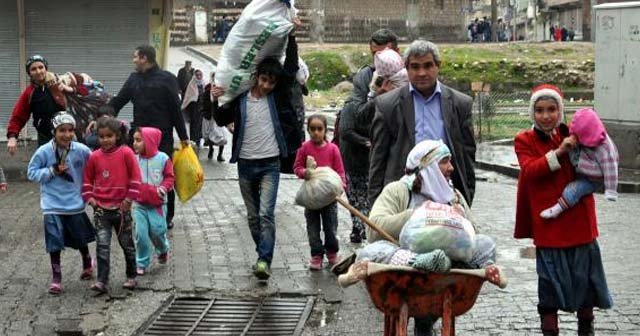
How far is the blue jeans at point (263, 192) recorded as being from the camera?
9602mm

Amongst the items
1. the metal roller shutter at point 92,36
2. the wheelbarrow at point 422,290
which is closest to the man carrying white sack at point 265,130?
the wheelbarrow at point 422,290

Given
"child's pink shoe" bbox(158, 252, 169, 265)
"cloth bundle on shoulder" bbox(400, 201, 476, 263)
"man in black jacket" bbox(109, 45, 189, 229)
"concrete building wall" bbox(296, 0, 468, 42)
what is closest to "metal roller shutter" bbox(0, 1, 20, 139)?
"man in black jacket" bbox(109, 45, 189, 229)

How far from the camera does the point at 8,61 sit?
65.4 ft

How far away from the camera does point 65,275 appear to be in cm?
1005

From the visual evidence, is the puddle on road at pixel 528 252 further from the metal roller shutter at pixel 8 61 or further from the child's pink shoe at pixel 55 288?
the metal roller shutter at pixel 8 61

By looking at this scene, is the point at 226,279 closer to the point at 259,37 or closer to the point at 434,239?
the point at 259,37

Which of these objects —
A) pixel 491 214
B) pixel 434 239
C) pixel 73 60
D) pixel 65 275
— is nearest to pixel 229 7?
pixel 73 60

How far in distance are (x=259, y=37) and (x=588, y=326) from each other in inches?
141

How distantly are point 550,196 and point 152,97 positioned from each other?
18.5 ft

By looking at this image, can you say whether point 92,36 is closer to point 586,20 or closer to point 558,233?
point 558,233

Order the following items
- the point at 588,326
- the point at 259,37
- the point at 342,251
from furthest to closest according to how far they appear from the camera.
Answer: the point at 342,251, the point at 259,37, the point at 588,326

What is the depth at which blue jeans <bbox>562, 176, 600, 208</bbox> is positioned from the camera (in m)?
7.05

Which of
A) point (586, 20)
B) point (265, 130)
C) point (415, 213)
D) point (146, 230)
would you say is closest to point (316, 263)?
point (265, 130)

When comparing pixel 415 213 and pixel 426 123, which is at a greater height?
pixel 426 123
